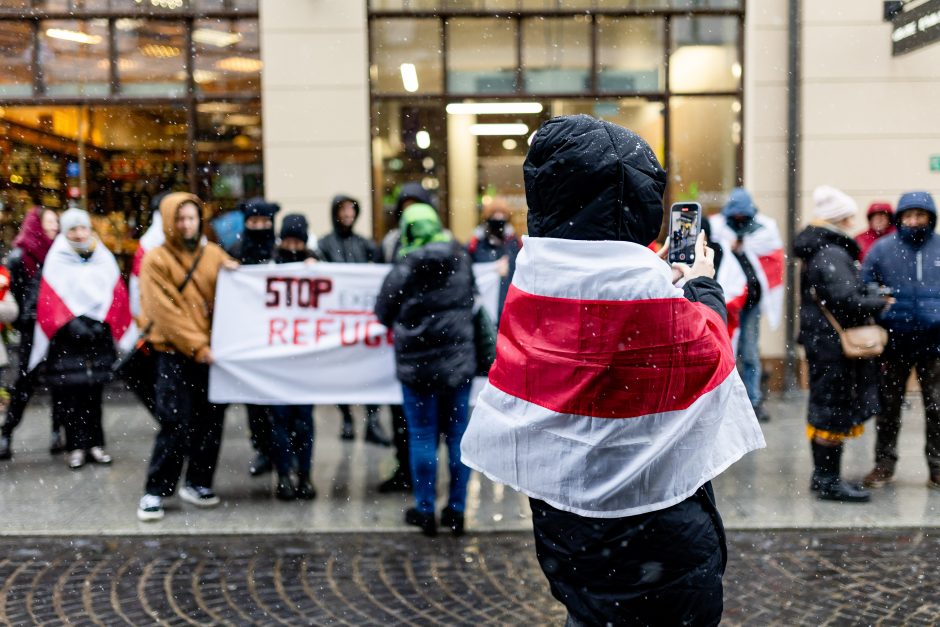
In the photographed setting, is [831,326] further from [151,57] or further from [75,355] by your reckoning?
[151,57]

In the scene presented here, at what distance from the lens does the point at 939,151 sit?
Result: 10312mm

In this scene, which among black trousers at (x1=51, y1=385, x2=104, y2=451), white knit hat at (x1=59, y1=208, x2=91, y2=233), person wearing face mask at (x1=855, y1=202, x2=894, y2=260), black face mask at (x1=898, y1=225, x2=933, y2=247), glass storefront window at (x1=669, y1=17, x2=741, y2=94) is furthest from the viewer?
glass storefront window at (x1=669, y1=17, x2=741, y2=94)

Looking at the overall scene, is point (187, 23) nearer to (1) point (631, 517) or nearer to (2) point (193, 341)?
(2) point (193, 341)

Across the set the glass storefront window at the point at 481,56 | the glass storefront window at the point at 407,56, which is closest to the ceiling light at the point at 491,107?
the glass storefront window at the point at 481,56

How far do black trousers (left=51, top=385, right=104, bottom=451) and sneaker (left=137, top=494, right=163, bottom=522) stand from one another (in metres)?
1.59

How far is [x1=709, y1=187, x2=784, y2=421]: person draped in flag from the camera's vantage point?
847 cm

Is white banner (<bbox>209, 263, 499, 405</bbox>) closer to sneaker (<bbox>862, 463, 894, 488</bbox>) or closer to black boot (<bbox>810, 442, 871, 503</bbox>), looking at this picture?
black boot (<bbox>810, 442, 871, 503</bbox>)

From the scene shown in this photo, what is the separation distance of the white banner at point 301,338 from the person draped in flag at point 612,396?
14.3ft

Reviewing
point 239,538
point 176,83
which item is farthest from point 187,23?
point 239,538

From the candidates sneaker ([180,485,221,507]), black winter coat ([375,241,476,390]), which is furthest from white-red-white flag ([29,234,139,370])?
black winter coat ([375,241,476,390])

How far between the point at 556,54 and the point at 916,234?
16.5 feet

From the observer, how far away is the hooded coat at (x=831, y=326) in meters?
6.38

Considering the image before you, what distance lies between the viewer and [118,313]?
25.3 ft

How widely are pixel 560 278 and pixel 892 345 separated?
5.31m
